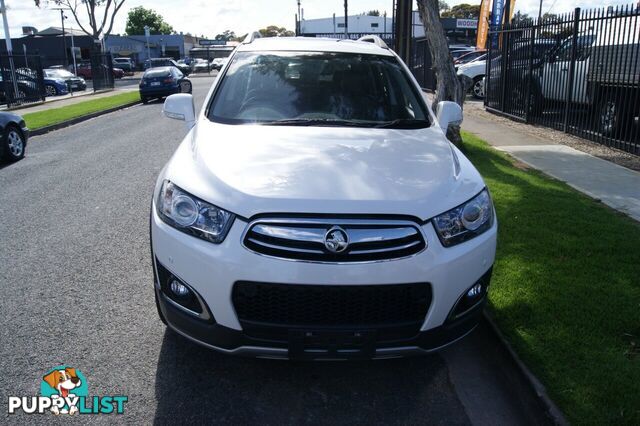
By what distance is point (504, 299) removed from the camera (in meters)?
4.12

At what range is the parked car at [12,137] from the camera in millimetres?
10250

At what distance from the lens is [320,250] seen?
2779 mm

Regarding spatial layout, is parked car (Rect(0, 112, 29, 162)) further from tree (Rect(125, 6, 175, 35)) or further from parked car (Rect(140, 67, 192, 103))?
tree (Rect(125, 6, 175, 35))

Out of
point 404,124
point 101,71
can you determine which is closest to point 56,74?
point 101,71

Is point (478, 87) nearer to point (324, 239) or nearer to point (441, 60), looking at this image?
point (441, 60)

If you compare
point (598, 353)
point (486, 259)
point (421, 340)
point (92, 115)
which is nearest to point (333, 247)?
point (421, 340)

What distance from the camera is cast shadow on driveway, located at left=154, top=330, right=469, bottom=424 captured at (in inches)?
119

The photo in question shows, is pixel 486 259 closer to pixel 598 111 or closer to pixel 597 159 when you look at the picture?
pixel 597 159

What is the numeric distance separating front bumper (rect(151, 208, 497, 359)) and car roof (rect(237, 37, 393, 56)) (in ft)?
7.73

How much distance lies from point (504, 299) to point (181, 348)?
Answer: 2.26m

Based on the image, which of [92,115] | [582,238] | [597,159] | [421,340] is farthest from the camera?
[92,115]

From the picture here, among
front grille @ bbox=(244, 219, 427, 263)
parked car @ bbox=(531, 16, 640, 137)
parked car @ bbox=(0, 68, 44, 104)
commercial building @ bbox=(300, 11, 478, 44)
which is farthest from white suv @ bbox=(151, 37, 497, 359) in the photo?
commercial building @ bbox=(300, 11, 478, 44)

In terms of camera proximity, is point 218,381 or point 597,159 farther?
point 597,159

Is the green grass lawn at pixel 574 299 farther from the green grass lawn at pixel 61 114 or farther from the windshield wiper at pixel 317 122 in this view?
the green grass lawn at pixel 61 114
